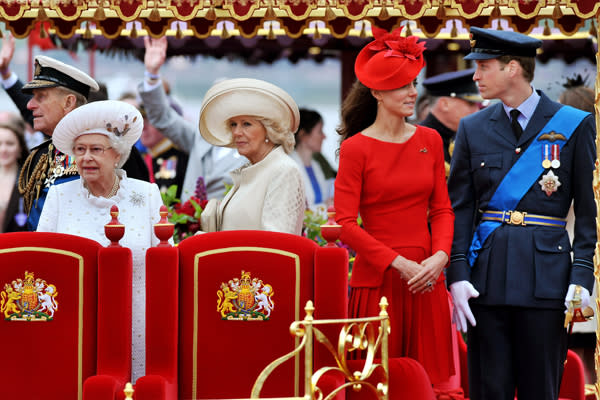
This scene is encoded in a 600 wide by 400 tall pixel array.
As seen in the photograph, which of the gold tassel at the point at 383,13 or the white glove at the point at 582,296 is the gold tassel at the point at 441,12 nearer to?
the gold tassel at the point at 383,13

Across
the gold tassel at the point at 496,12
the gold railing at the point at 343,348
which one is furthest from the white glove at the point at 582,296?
the gold tassel at the point at 496,12

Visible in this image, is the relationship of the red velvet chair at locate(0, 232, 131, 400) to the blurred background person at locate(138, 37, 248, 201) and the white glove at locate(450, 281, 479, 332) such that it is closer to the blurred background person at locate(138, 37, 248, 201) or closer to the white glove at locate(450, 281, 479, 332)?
the white glove at locate(450, 281, 479, 332)

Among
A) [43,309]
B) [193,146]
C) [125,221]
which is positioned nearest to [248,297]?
[125,221]

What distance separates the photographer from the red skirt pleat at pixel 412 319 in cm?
374

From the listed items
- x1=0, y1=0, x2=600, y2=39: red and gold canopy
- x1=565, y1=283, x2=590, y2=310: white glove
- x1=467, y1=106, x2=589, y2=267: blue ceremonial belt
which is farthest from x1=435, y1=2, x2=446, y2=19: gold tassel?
x1=565, y1=283, x2=590, y2=310: white glove

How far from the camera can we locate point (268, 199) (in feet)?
12.8

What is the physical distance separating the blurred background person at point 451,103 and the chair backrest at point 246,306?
237cm

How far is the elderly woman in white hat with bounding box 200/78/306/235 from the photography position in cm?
390

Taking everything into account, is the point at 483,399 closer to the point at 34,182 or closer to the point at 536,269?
the point at 536,269

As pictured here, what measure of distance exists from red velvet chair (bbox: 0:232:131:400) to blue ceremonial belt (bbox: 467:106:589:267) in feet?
4.80

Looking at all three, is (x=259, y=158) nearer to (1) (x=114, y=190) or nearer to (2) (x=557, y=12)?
(1) (x=114, y=190)

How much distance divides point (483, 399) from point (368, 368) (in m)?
0.82

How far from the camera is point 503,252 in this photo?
3719 mm

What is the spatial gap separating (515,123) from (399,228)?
62 centimetres
